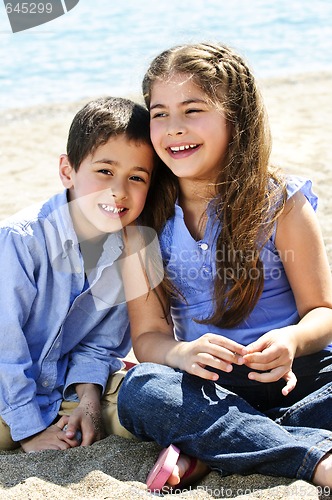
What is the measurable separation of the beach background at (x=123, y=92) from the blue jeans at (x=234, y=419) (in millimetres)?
64

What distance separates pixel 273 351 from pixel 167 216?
726 millimetres

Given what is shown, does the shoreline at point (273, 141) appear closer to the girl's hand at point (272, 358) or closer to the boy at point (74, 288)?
the boy at point (74, 288)

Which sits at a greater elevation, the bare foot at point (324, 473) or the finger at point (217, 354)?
the finger at point (217, 354)

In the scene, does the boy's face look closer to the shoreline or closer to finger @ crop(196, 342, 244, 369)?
finger @ crop(196, 342, 244, 369)

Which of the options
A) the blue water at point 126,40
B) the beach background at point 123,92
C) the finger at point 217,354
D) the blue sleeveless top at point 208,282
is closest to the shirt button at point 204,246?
the blue sleeveless top at point 208,282

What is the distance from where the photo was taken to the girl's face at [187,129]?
267 centimetres

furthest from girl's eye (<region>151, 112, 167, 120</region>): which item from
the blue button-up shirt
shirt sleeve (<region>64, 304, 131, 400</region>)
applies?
shirt sleeve (<region>64, 304, 131, 400</region>)

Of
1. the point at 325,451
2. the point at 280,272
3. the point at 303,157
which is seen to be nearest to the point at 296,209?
the point at 280,272

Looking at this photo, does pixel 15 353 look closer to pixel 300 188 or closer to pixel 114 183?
pixel 114 183

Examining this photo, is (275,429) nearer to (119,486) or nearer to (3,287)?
→ (119,486)

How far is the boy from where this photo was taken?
2680 millimetres

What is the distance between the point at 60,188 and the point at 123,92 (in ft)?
12.7

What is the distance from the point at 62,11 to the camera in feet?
48.2

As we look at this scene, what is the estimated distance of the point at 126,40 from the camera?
42.0 feet
